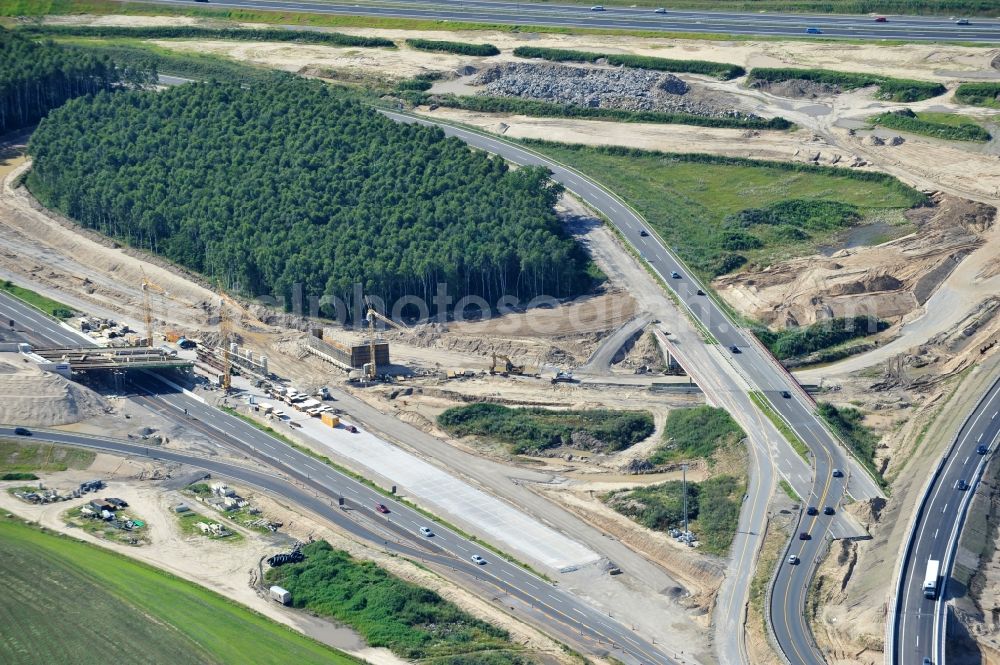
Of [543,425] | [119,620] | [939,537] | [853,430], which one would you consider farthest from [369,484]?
[939,537]

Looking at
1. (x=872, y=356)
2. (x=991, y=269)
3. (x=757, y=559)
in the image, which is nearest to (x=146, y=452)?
(x=757, y=559)

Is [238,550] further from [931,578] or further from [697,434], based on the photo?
[931,578]

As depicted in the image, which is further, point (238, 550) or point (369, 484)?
point (369, 484)

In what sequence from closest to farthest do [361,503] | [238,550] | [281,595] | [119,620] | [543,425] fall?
1. [119,620]
2. [281,595]
3. [238,550]
4. [361,503]
5. [543,425]

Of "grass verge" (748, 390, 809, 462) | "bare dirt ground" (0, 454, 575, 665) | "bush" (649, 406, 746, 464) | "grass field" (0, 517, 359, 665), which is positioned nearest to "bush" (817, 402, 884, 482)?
"grass verge" (748, 390, 809, 462)

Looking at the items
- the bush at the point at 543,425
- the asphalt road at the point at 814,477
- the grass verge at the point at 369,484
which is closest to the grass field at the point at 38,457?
the grass verge at the point at 369,484

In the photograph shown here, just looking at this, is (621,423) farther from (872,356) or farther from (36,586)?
(36,586)

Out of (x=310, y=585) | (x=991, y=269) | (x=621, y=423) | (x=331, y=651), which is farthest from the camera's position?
(x=991, y=269)
